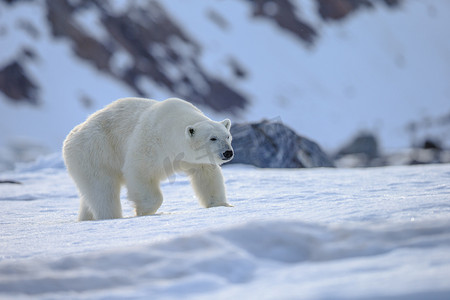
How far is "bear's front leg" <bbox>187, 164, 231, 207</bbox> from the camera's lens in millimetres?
4105

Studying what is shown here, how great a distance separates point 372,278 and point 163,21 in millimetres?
33852

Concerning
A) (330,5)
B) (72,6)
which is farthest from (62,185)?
(330,5)

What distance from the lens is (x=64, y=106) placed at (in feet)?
72.3

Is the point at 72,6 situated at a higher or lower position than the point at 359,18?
lower

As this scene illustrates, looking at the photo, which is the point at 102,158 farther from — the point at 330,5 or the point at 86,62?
the point at 330,5

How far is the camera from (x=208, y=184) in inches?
164

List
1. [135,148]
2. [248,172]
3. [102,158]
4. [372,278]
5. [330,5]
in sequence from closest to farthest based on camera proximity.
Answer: [372,278]
[135,148]
[102,158]
[248,172]
[330,5]

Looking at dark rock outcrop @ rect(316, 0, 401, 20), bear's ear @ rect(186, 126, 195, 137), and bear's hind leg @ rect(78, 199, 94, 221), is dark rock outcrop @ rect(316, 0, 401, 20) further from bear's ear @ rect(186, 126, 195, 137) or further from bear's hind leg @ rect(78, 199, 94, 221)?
bear's hind leg @ rect(78, 199, 94, 221)

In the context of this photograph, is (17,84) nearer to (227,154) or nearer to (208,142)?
(208,142)

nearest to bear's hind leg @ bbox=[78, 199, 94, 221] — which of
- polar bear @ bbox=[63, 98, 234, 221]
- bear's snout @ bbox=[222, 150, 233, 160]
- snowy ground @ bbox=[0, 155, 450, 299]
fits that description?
polar bear @ bbox=[63, 98, 234, 221]

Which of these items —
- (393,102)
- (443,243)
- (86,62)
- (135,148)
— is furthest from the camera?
(393,102)

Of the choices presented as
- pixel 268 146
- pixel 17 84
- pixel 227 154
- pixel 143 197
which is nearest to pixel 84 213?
pixel 143 197

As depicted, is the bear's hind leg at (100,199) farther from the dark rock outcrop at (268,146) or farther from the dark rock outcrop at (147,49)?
the dark rock outcrop at (147,49)

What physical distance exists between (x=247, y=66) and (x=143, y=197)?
103 ft
